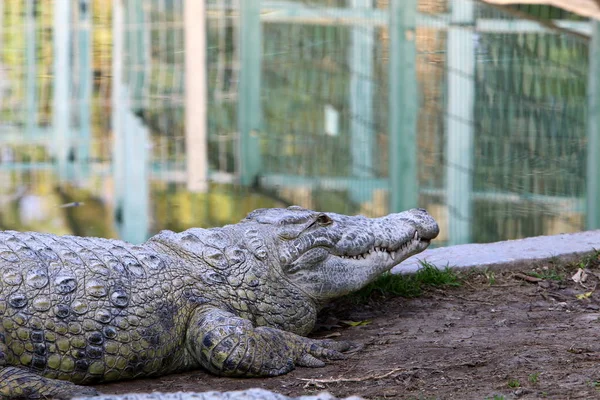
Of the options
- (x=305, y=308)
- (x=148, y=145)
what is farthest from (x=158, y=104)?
(x=305, y=308)

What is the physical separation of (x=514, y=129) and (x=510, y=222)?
0.69m

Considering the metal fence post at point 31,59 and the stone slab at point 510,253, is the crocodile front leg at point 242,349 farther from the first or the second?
the metal fence post at point 31,59

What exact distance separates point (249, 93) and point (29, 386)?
162 inches

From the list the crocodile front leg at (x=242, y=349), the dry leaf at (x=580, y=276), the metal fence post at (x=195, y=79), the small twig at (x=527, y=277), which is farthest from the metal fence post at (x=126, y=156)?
the dry leaf at (x=580, y=276)

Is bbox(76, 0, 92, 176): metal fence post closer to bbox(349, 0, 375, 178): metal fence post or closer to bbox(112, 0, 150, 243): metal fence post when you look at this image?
bbox(112, 0, 150, 243): metal fence post

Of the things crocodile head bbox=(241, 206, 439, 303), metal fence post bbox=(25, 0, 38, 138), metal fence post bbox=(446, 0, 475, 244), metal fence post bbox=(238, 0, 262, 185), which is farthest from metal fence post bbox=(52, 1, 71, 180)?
crocodile head bbox=(241, 206, 439, 303)

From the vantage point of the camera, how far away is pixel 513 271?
530 centimetres

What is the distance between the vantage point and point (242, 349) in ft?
12.6

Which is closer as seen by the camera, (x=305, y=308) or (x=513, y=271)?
(x=305, y=308)

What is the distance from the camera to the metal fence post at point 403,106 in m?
6.45

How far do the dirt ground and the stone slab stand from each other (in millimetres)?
86

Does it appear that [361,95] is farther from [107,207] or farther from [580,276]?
[580,276]

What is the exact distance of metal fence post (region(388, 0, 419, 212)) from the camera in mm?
6449

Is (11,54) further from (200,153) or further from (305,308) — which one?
(305,308)
